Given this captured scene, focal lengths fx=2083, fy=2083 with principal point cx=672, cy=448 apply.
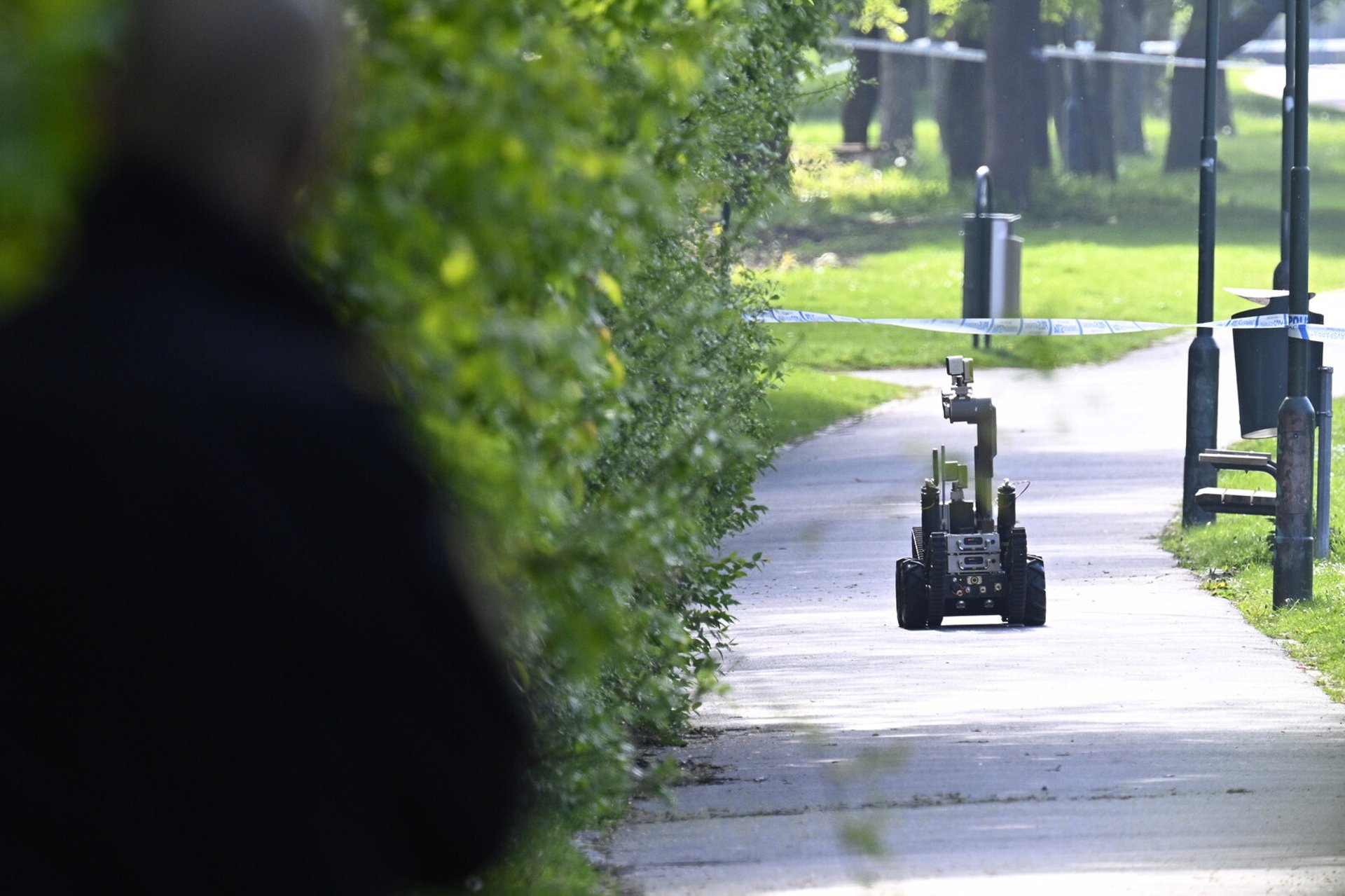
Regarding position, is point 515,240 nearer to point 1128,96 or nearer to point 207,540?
point 207,540

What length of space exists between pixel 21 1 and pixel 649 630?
3116mm

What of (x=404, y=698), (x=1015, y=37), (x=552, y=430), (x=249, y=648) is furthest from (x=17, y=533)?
(x=1015, y=37)

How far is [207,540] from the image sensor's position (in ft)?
6.15

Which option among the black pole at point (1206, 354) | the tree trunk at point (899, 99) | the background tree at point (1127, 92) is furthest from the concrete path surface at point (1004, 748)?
the background tree at point (1127, 92)

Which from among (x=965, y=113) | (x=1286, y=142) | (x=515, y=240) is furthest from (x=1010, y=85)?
→ (x=515, y=240)

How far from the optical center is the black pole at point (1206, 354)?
14.7 metres

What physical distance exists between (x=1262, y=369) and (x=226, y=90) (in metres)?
11.8

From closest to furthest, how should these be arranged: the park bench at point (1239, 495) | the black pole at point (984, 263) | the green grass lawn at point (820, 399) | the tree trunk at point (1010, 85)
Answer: the park bench at point (1239, 495) → the green grass lawn at point (820, 399) → the black pole at point (984, 263) → the tree trunk at point (1010, 85)

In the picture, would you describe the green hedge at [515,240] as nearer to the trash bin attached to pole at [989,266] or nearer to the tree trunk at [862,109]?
the trash bin attached to pole at [989,266]

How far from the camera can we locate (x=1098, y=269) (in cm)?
3506

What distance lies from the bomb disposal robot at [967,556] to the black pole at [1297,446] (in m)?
1.40

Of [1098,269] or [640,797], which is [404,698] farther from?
[1098,269]

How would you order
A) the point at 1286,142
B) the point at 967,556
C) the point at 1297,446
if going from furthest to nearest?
the point at 1286,142
the point at 1297,446
the point at 967,556

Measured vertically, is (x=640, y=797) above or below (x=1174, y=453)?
above
